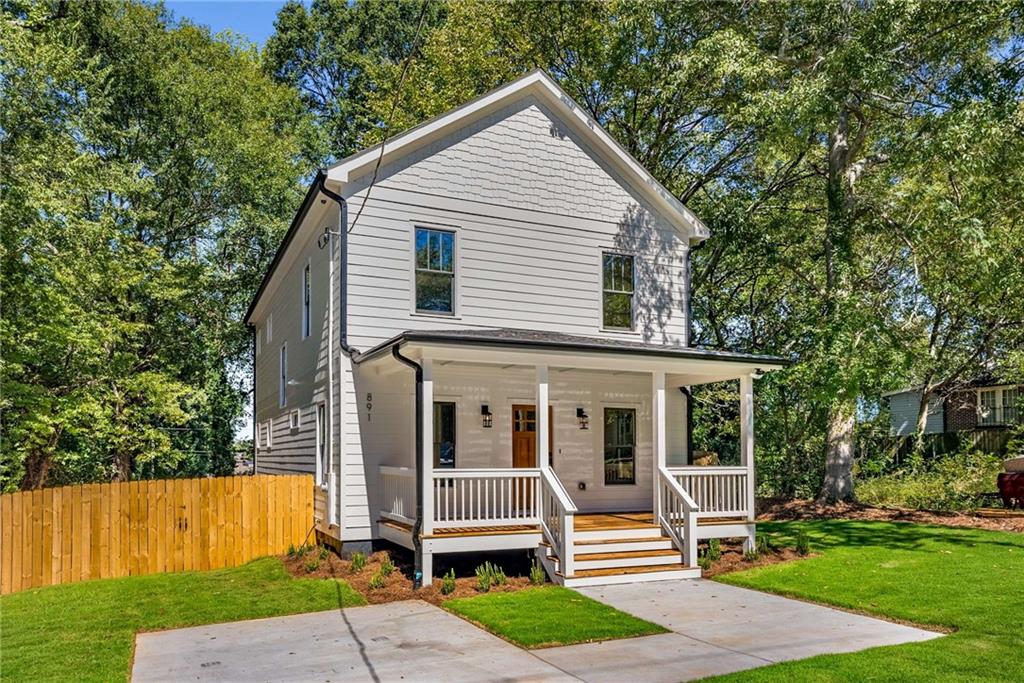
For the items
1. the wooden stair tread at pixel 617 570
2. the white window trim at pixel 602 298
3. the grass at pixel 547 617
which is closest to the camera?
the grass at pixel 547 617

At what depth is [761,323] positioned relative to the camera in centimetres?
2295

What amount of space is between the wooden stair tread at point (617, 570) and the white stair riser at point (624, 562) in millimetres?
41

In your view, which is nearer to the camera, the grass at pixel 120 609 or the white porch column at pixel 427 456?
the grass at pixel 120 609

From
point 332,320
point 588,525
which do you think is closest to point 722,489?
point 588,525

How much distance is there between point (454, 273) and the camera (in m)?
12.8

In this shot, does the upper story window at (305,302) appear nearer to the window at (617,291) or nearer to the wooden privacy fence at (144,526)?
the wooden privacy fence at (144,526)

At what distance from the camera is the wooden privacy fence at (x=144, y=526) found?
36.5 feet

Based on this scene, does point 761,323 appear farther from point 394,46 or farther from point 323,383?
point 394,46

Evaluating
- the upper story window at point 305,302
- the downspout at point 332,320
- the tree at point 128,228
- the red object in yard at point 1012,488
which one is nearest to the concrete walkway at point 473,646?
the downspout at point 332,320

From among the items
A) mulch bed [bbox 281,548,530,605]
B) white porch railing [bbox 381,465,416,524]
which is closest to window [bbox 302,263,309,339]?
white porch railing [bbox 381,465,416,524]

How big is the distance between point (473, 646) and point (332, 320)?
6571mm

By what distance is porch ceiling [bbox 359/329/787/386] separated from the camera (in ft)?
33.4

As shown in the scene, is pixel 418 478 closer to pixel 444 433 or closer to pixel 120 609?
pixel 444 433

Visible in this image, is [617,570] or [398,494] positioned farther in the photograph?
[398,494]
